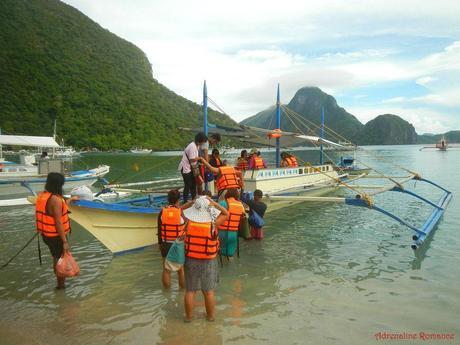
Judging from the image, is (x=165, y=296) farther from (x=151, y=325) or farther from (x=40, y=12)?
(x=40, y=12)

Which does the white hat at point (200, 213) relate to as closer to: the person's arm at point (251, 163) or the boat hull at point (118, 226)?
the boat hull at point (118, 226)

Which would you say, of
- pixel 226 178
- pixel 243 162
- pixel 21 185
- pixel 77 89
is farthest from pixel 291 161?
pixel 77 89

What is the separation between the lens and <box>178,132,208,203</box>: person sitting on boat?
9391 mm

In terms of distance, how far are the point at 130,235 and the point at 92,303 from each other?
2.95 meters

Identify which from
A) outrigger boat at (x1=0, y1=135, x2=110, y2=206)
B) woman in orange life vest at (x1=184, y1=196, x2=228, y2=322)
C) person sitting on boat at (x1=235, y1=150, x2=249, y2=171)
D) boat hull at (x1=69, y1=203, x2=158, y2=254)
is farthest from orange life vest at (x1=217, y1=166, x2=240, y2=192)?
outrigger boat at (x1=0, y1=135, x2=110, y2=206)

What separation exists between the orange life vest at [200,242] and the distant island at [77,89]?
68841 millimetres

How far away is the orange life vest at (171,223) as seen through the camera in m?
6.83

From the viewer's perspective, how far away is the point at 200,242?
5.47 meters

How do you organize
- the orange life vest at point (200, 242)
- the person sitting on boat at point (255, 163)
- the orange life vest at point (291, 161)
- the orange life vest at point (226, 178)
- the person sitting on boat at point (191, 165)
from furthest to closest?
the orange life vest at point (291, 161) → the person sitting on boat at point (255, 163) → the orange life vest at point (226, 178) → the person sitting on boat at point (191, 165) → the orange life vest at point (200, 242)

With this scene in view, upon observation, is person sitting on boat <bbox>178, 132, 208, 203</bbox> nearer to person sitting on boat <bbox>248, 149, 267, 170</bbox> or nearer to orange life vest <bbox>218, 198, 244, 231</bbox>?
orange life vest <bbox>218, 198, 244, 231</bbox>

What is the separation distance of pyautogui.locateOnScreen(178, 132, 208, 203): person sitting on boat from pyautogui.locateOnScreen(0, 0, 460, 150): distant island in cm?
6447

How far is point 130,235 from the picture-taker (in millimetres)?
9547

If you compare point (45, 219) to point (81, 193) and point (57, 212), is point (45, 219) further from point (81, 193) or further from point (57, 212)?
point (81, 193)

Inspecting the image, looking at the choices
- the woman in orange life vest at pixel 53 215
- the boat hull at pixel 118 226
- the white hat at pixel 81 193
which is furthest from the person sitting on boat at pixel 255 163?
the woman in orange life vest at pixel 53 215
